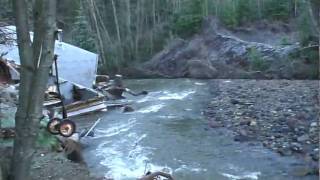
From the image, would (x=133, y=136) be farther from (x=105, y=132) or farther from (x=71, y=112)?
(x=71, y=112)

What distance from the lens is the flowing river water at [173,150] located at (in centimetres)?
1138

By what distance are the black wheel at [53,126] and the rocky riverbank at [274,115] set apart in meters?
5.26

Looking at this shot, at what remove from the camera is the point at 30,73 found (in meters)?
5.08

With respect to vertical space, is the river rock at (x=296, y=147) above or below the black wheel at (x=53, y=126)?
below

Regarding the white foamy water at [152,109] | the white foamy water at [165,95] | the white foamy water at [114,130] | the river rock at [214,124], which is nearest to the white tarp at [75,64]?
the white foamy water at [165,95]

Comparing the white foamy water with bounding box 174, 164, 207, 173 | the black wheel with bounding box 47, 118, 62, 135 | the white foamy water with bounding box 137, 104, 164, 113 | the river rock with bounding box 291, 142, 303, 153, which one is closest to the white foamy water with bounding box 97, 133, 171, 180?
the white foamy water with bounding box 174, 164, 207, 173

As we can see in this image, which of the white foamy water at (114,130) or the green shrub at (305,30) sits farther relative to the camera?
the green shrub at (305,30)

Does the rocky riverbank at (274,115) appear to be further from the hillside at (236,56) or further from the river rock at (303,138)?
the hillside at (236,56)

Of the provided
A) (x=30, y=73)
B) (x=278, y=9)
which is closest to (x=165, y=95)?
(x=30, y=73)

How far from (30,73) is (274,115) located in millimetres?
13601

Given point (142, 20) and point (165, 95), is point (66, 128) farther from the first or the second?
point (142, 20)

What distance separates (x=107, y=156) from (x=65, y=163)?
3.86 metres

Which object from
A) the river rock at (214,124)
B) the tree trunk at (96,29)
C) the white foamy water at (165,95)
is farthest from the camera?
the tree trunk at (96,29)

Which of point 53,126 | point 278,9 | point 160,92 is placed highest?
point 278,9
